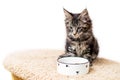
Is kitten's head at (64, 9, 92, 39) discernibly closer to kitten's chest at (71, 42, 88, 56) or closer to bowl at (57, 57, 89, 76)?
kitten's chest at (71, 42, 88, 56)

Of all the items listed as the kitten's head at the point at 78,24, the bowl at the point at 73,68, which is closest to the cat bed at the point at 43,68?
the bowl at the point at 73,68

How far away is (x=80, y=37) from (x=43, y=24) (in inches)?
20.0

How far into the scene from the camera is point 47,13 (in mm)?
1478

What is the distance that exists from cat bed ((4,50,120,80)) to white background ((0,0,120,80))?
20 centimetres

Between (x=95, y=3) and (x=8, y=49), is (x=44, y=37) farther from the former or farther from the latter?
(x=95, y=3)

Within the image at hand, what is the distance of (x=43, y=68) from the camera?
991 millimetres

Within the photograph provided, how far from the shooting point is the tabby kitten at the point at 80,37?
3.36 feet

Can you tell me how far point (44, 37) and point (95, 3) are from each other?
0.38m

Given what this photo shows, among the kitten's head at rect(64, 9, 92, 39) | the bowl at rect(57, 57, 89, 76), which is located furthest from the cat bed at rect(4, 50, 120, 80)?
the kitten's head at rect(64, 9, 92, 39)

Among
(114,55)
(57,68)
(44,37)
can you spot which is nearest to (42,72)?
(57,68)

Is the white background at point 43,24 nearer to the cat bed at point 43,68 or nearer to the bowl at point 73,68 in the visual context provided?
the cat bed at point 43,68

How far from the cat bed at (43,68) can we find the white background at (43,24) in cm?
20

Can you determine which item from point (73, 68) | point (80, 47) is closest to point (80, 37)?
point (80, 47)

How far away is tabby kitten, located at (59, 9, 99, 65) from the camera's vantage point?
1024 millimetres
